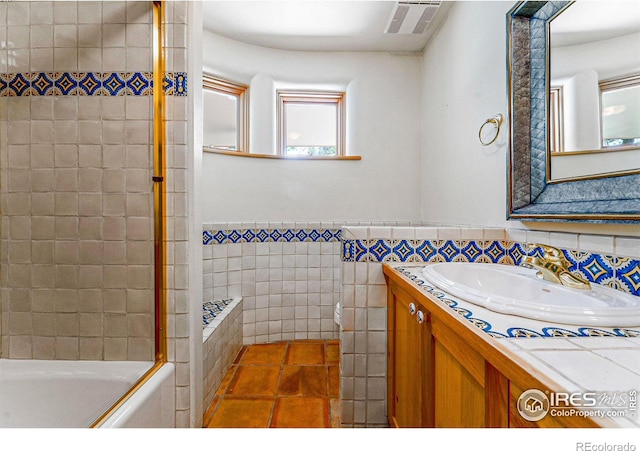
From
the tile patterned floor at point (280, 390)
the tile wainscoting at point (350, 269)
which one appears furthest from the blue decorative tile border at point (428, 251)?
the tile patterned floor at point (280, 390)

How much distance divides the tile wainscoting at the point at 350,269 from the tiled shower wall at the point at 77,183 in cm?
85

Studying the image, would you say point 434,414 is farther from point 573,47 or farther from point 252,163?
point 252,163

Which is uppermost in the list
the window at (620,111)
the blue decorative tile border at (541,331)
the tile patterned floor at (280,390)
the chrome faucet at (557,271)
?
the window at (620,111)

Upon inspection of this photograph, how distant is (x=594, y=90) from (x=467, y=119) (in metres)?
0.79

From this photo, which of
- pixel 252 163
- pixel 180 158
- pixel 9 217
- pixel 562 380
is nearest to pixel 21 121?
pixel 9 217

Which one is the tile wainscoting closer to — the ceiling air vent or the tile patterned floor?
the tile patterned floor

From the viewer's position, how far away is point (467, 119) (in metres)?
1.68

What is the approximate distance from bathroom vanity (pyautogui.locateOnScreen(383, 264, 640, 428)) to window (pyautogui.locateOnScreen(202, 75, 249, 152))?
175 centimetres

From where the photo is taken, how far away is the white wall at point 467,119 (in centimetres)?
136

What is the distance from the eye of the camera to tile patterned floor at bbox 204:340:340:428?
4.53ft

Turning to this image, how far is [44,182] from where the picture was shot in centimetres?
110

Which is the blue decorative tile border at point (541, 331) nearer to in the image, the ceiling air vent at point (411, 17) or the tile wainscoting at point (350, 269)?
the tile wainscoting at point (350, 269)

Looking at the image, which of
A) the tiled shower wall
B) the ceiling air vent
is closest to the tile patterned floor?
the tiled shower wall
